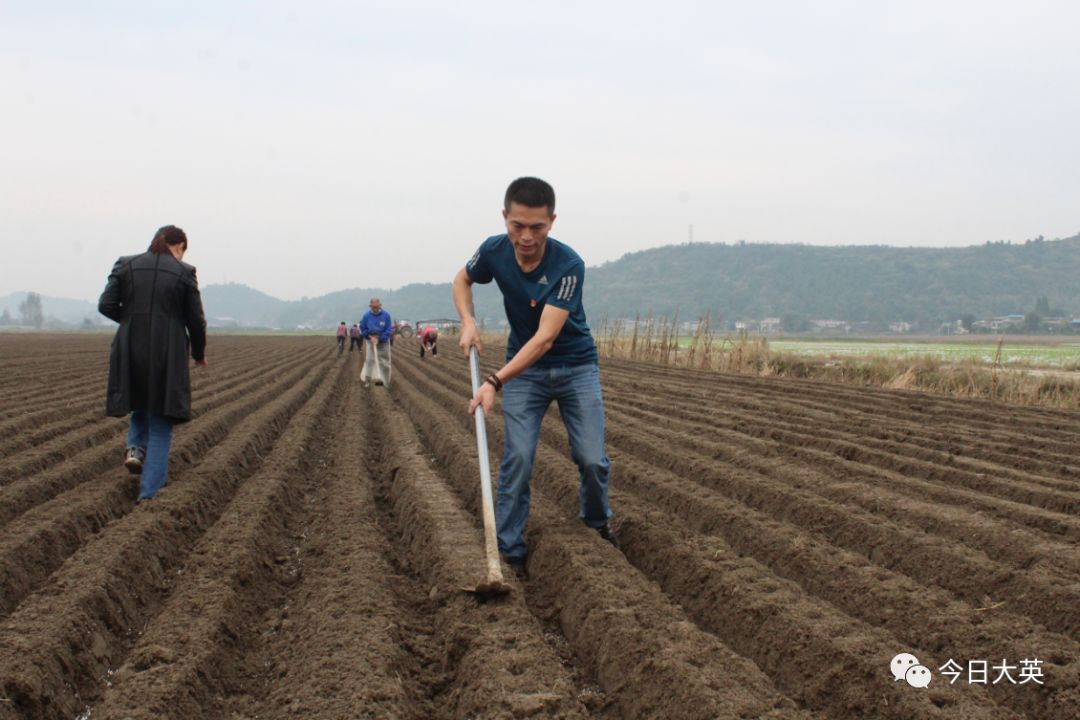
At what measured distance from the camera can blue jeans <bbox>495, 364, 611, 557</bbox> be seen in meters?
4.38

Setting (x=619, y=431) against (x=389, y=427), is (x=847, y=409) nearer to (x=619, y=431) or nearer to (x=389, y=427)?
A: (x=619, y=431)

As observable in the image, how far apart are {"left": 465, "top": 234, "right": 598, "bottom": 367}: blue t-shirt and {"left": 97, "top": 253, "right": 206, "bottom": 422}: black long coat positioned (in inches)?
92.7

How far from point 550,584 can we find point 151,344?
313 cm

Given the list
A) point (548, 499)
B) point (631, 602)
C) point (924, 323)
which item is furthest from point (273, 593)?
point (924, 323)

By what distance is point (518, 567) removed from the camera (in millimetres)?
4555

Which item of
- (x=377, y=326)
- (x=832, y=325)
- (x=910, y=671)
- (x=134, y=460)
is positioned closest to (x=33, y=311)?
(x=832, y=325)

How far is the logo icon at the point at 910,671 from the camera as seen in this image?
2.95 meters

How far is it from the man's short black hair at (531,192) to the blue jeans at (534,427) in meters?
0.89

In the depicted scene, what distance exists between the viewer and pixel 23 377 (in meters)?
16.6

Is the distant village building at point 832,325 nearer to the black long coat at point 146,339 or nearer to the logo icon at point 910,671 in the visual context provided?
the black long coat at point 146,339

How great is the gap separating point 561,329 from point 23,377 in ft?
51.5

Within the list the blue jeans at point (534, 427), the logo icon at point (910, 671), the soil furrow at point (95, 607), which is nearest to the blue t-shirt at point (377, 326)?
the soil furrow at point (95, 607)

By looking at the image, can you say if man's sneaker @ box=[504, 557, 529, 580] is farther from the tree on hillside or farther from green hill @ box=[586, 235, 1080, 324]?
the tree on hillside

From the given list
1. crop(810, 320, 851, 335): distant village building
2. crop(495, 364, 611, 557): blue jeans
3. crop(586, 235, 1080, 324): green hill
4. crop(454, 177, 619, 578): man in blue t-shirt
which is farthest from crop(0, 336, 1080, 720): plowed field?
crop(586, 235, 1080, 324): green hill
